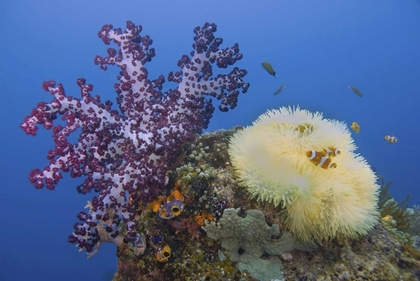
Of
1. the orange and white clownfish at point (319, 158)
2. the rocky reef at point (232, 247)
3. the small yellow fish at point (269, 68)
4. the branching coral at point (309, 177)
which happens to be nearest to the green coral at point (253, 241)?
the rocky reef at point (232, 247)

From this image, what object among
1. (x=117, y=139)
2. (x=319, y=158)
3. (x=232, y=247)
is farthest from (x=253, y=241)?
(x=117, y=139)

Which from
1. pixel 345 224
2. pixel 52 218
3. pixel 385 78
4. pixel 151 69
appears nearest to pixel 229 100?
pixel 345 224

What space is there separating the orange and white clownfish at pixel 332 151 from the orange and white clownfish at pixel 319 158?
92 mm

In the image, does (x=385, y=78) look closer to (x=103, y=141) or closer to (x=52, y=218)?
(x=52, y=218)

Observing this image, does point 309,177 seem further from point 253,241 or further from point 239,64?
point 239,64

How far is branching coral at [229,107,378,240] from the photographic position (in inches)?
134

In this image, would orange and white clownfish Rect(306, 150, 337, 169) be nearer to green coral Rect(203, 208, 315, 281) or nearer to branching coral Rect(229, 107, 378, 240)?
branching coral Rect(229, 107, 378, 240)

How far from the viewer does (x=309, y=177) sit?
3457 millimetres

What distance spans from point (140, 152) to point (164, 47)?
116 feet

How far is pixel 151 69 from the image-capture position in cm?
3734

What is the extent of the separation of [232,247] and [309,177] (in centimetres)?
115

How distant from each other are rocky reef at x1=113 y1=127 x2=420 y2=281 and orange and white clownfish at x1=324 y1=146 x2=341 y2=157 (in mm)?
849

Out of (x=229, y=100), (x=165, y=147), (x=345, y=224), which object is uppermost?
(x=229, y=100)

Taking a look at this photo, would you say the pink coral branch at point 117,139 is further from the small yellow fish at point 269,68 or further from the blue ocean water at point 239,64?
the blue ocean water at point 239,64
